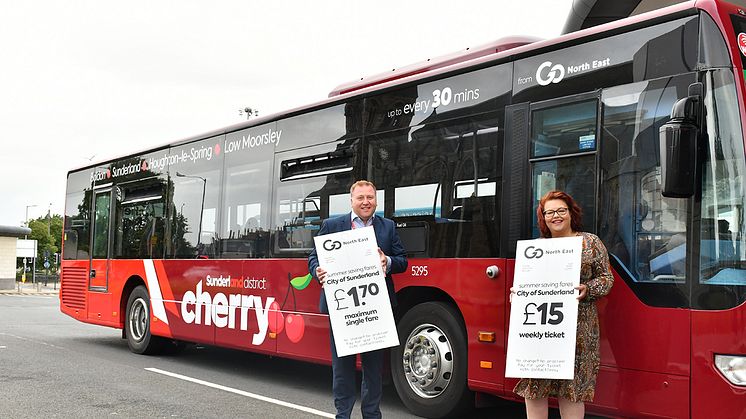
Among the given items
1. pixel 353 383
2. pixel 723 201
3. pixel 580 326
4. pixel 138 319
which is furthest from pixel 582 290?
pixel 138 319

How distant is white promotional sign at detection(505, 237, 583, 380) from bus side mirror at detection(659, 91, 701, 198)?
2.13 ft

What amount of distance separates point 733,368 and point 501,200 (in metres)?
2.20

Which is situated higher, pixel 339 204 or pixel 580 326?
pixel 339 204

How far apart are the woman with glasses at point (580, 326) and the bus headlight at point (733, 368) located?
73 centimetres

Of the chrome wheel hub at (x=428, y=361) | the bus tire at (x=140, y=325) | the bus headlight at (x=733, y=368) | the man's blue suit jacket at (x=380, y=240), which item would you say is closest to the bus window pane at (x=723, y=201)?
the bus headlight at (x=733, y=368)

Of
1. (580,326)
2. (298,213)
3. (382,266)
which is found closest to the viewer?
(580,326)

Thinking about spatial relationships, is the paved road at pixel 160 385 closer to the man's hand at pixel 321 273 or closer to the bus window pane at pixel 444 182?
the bus window pane at pixel 444 182

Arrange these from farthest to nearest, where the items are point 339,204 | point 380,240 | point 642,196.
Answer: point 339,204, point 380,240, point 642,196

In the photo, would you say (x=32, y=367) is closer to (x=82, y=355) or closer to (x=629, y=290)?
(x=82, y=355)

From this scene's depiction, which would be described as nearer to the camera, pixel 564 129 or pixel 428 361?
pixel 564 129

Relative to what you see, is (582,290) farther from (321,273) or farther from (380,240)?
(321,273)

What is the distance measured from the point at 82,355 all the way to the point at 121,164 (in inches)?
123

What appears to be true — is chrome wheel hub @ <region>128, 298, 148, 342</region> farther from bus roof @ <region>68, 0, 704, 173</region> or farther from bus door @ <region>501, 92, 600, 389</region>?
bus door @ <region>501, 92, 600, 389</region>

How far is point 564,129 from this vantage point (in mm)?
5910
